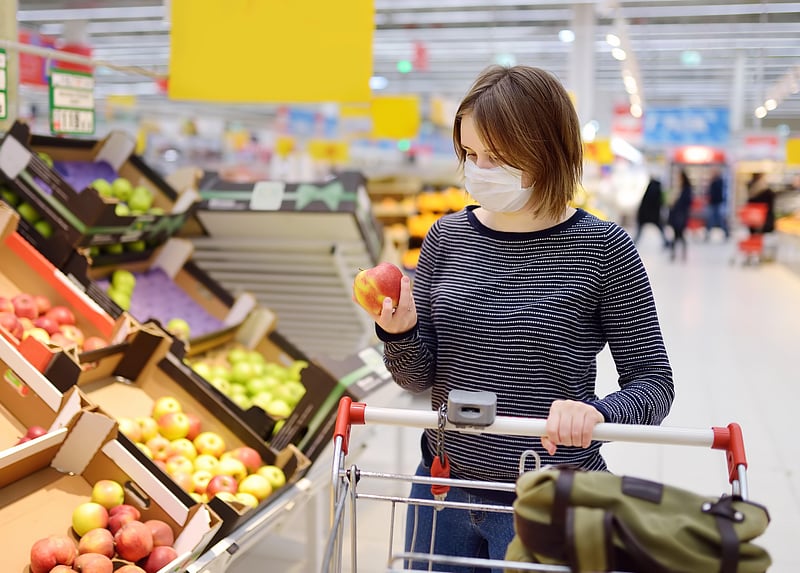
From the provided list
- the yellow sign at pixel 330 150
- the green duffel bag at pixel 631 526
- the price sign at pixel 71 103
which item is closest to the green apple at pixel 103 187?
the price sign at pixel 71 103

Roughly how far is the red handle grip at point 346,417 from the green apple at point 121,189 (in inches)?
106

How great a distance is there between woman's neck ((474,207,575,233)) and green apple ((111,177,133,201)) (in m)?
2.60

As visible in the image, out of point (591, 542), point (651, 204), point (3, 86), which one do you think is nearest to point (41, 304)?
point (3, 86)

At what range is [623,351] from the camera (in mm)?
1578

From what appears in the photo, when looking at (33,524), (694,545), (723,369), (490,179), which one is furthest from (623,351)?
(723,369)

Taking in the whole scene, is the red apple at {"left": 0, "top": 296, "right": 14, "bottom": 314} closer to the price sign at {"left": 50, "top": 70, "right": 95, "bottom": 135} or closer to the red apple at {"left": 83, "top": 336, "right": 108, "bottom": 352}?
the red apple at {"left": 83, "top": 336, "right": 108, "bottom": 352}

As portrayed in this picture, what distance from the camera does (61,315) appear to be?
303 centimetres

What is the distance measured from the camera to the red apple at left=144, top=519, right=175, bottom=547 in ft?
7.33

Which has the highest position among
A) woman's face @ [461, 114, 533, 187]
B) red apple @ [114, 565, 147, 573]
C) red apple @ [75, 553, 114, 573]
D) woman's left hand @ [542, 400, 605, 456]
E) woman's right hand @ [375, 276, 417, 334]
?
woman's face @ [461, 114, 533, 187]

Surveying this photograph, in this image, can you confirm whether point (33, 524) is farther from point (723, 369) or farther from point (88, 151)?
point (723, 369)

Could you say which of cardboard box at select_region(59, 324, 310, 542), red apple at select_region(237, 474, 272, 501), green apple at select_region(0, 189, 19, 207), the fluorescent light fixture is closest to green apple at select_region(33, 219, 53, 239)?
green apple at select_region(0, 189, 19, 207)

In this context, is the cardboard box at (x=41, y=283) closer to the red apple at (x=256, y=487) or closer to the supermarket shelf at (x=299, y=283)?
the red apple at (x=256, y=487)

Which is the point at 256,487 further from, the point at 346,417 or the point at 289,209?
the point at 289,209

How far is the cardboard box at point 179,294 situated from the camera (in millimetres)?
3766
